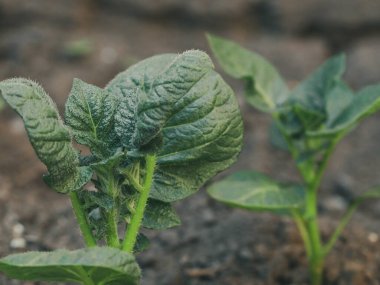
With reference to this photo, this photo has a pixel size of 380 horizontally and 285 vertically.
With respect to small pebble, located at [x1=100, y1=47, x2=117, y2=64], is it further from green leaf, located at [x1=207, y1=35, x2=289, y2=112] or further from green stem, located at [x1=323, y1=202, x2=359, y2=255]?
green stem, located at [x1=323, y1=202, x2=359, y2=255]

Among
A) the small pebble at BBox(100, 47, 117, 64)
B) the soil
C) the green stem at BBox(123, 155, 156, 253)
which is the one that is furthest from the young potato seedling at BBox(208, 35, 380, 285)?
the small pebble at BBox(100, 47, 117, 64)

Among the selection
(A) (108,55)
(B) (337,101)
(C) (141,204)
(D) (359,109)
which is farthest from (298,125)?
(A) (108,55)

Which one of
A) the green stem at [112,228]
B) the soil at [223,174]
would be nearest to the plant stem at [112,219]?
the green stem at [112,228]

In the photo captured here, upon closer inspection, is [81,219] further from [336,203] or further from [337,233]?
[336,203]

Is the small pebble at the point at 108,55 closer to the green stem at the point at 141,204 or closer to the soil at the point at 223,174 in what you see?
the soil at the point at 223,174

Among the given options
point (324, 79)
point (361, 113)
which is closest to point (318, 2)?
point (324, 79)

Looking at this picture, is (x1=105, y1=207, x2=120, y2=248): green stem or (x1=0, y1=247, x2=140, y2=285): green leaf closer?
(x1=0, y1=247, x2=140, y2=285): green leaf

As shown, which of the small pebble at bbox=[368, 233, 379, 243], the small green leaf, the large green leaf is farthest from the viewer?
the small pebble at bbox=[368, 233, 379, 243]
